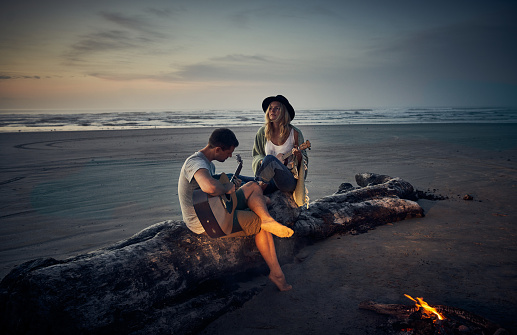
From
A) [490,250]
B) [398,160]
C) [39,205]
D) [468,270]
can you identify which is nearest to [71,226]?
[39,205]

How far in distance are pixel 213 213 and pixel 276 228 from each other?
747 millimetres

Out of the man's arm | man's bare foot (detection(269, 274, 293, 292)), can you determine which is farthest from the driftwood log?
the man's arm

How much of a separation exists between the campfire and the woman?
2.22 meters

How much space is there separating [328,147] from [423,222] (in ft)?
37.0

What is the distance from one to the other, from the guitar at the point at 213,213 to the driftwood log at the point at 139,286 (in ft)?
0.90

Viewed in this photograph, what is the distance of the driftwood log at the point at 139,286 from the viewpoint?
267 centimetres

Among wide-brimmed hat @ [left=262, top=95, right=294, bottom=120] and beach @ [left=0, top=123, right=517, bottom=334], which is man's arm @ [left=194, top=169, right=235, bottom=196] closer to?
beach @ [left=0, top=123, right=517, bottom=334]

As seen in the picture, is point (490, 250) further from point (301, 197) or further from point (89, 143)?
point (89, 143)

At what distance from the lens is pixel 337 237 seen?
5441 mm

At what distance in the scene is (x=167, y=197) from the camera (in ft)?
26.5

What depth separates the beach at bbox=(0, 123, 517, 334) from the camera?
342cm

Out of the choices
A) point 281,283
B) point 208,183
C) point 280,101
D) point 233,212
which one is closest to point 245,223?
point 233,212

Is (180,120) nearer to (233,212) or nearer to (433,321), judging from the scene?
(233,212)

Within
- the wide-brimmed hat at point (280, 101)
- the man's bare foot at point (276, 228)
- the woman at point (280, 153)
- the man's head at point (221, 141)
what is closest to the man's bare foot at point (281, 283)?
the man's bare foot at point (276, 228)
